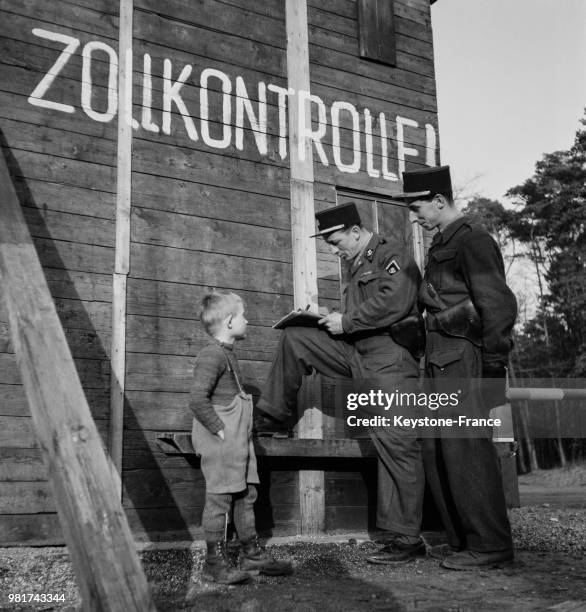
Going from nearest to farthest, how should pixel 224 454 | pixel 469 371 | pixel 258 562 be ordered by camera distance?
pixel 258 562
pixel 224 454
pixel 469 371

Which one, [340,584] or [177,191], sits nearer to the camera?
[340,584]

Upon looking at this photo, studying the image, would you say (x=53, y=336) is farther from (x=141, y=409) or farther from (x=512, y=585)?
(x=141, y=409)

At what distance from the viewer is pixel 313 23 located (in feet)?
21.1

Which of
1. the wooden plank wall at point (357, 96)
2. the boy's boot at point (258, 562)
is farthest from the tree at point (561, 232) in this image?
the boy's boot at point (258, 562)

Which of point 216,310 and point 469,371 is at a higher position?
point 216,310

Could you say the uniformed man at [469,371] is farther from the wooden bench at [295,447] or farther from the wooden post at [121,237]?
the wooden post at [121,237]

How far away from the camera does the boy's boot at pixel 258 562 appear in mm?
3645

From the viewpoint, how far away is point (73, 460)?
209 centimetres

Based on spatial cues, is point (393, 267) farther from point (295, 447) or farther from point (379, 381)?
point (295, 447)

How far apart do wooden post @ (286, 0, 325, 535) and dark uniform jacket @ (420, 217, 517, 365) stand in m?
1.68

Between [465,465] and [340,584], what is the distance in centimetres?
93

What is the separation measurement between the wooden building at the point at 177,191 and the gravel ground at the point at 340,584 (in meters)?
0.77

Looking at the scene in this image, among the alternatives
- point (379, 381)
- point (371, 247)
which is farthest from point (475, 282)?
point (371, 247)

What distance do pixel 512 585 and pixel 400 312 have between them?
65.8 inches
